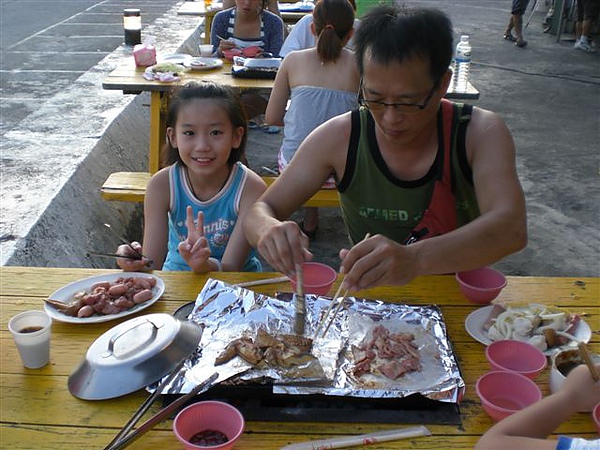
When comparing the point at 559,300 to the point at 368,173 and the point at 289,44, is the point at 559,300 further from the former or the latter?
the point at 289,44

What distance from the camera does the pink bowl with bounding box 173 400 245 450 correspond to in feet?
4.23

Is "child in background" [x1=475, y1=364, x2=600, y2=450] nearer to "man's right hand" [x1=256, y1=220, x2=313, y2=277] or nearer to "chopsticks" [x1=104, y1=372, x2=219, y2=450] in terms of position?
"chopsticks" [x1=104, y1=372, x2=219, y2=450]

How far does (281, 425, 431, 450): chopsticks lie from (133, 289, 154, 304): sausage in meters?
0.71

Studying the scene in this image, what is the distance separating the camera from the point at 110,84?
4363 mm

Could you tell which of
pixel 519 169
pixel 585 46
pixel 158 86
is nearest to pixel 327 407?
pixel 158 86

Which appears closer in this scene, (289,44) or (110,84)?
(110,84)

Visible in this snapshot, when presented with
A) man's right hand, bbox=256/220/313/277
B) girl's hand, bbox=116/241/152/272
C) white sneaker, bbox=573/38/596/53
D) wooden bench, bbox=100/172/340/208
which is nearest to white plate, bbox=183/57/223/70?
wooden bench, bbox=100/172/340/208

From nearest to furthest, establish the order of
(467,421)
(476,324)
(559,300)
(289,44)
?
1. (467,421)
2. (476,324)
3. (559,300)
4. (289,44)

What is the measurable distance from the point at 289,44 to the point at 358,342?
405 cm

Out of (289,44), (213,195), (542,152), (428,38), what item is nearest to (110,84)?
(289,44)

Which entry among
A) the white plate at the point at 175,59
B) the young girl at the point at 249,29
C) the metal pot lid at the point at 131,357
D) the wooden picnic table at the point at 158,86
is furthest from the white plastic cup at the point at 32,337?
the young girl at the point at 249,29

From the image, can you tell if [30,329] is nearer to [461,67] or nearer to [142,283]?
[142,283]

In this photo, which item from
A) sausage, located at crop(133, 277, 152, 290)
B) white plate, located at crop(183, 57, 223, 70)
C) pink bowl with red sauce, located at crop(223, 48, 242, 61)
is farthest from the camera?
pink bowl with red sauce, located at crop(223, 48, 242, 61)

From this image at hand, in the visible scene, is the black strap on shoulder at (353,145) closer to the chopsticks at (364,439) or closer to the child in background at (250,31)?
the chopsticks at (364,439)
